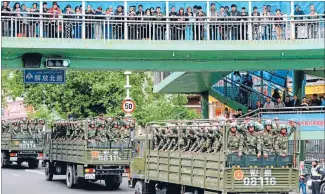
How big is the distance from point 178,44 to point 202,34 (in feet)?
3.70

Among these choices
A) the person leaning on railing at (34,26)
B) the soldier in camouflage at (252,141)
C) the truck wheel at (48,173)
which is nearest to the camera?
the soldier in camouflage at (252,141)

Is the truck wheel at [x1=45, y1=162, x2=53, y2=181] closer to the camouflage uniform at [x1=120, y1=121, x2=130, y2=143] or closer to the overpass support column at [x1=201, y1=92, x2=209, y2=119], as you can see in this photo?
the camouflage uniform at [x1=120, y1=121, x2=130, y2=143]

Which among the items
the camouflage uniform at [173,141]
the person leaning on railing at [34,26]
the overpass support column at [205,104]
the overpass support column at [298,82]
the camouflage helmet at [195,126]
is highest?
the person leaning on railing at [34,26]

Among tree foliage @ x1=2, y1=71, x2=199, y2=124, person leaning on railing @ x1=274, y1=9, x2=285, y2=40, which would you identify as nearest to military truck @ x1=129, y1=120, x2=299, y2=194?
person leaning on railing @ x1=274, y1=9, x2=285, y2=40

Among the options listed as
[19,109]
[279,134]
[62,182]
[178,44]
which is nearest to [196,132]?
[279,134]

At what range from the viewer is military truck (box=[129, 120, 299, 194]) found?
17094mm

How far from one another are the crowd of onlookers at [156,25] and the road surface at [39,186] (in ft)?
15.8

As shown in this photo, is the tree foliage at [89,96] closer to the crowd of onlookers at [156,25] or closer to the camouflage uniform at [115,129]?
the crowd of onlookers at [156,25]

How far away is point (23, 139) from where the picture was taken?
1438 inches

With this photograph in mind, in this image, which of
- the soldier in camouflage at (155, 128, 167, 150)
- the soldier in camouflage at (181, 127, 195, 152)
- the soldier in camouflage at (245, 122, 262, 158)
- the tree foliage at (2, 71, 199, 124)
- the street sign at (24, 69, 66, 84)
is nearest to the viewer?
the soldier in camouflage at (245, 122, 262, 158)

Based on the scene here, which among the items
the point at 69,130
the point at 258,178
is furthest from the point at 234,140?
the point at 69,130

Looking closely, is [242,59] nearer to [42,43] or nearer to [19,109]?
[42,43]

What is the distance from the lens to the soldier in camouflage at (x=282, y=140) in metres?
17.6

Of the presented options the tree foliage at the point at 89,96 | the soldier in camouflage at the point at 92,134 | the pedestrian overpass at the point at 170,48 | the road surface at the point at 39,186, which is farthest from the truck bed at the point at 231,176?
the tree foliage at the point at 89,96
